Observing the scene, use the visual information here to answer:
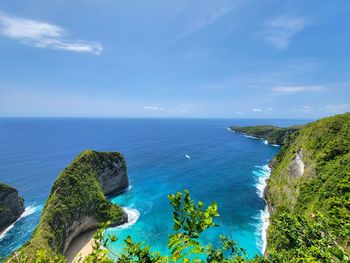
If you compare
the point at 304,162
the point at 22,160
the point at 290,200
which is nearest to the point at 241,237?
the point at 290,200

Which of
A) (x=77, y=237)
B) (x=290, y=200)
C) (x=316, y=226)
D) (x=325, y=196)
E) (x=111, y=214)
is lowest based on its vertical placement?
(x=77, y=237)

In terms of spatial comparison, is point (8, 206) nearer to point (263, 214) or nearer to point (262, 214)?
point (262, 214)

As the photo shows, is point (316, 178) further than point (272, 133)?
No

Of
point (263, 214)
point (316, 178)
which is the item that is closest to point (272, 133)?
point (263, 214)

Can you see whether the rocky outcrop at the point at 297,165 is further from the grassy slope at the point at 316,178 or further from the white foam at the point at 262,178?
the white foam at the point at 262,178

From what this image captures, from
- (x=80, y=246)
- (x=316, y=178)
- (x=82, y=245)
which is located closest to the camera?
(x=80, y=246)

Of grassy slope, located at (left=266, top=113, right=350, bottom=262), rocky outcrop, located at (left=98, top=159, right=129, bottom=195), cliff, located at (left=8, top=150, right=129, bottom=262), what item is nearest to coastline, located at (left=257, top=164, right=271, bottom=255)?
grassy slope, located at (left=266, top=113, right=350, bottom=262)

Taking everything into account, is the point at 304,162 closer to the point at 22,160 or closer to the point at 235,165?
the point at 235,165
